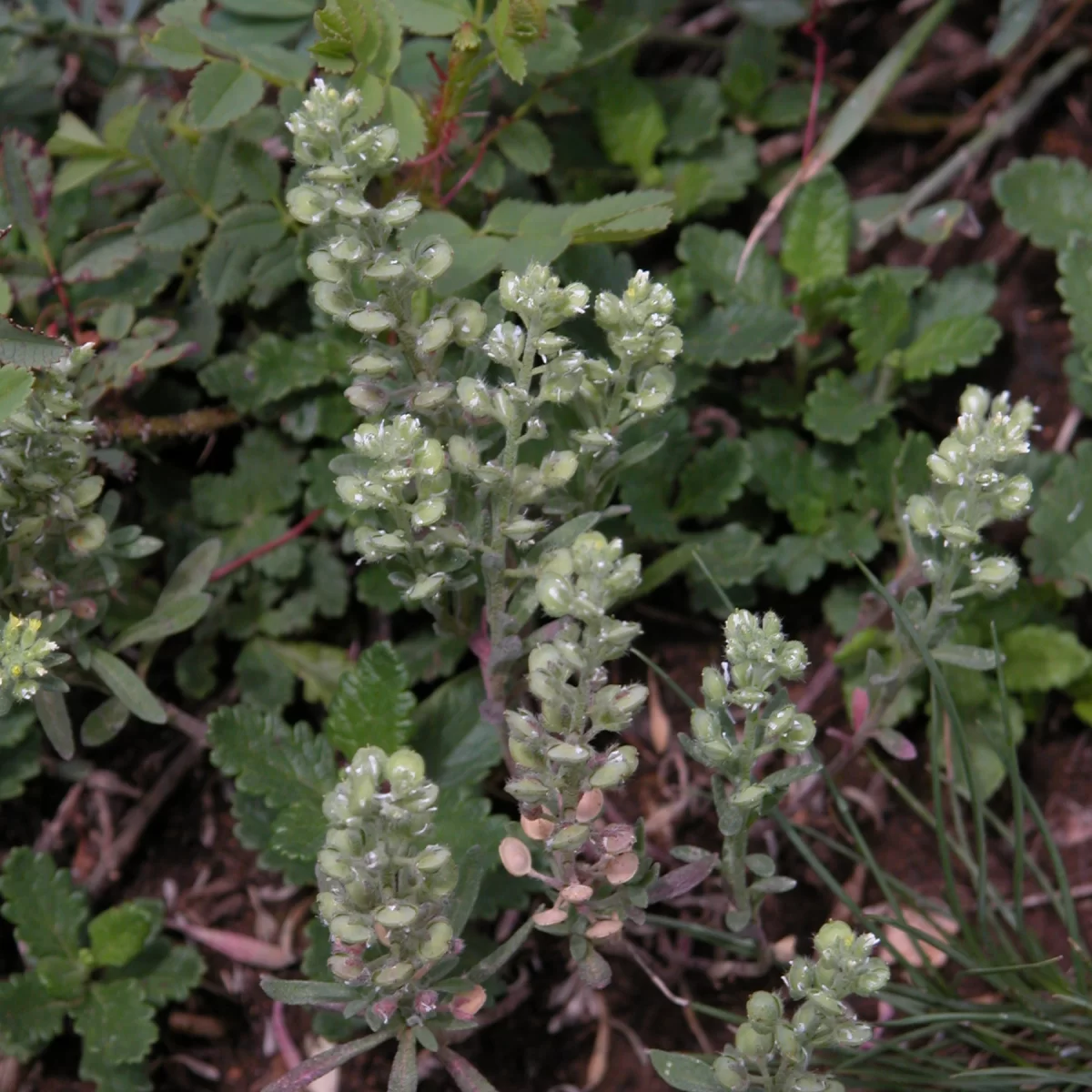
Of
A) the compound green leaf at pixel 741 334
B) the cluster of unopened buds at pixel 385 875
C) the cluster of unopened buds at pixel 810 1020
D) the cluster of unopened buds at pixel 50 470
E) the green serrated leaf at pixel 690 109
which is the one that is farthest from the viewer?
the green serrated leaf at pixel 690 109

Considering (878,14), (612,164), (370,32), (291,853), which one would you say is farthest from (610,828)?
(878,14)

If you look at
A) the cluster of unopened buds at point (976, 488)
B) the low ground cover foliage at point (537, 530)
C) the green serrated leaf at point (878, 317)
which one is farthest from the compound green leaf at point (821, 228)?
the cluster of unopened buds at point (976, 488)

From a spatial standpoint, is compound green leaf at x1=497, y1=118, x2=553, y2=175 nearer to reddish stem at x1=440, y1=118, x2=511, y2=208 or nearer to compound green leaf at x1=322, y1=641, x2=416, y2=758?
reddish stem at x1=440, y1=118, x2=511, y2=208

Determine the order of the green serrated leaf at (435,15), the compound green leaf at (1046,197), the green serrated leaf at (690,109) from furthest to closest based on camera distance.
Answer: the green serrated leaf at (690,109)
the compound green leaf at (1046,197)
the green serrated leaf at (435,15)

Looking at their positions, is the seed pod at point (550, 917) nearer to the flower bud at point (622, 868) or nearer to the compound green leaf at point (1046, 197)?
the flower bud at point (622, 868)

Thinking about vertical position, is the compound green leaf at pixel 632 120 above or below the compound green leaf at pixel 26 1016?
above

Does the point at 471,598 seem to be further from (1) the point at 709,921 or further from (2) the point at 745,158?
(2) the point at 745,158

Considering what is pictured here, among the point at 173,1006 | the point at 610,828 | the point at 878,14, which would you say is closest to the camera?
the point at 610,828
